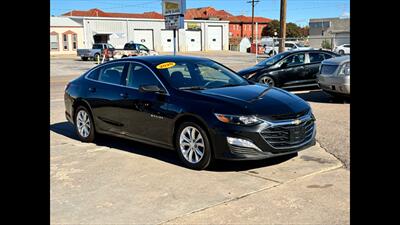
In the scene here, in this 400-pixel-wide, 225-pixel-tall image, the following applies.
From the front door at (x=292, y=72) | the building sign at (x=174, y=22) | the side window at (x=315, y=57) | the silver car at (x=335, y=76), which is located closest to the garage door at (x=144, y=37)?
the building sign at (x=174, y=22)

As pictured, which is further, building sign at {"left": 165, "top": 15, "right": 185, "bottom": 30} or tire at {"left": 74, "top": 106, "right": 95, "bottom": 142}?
building sign at {"left": 165, "top": 15, "right": 185, "bottom": 30}

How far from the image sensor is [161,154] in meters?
6.95

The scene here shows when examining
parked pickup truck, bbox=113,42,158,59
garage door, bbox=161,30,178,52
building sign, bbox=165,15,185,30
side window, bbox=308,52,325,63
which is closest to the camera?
side window, bbox=308,52,325,63

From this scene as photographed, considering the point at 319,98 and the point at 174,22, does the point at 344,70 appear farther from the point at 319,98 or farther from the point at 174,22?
the point at 174,22

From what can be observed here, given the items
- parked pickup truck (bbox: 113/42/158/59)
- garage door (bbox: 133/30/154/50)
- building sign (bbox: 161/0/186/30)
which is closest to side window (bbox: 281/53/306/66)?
building sign (bbox: 161/0/186/30)

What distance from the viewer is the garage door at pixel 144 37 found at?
2542 inches

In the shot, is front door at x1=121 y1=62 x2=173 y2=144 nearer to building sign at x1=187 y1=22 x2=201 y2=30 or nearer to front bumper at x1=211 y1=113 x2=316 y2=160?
front bumper at x1=211 y1=113 x2=316 y2=160

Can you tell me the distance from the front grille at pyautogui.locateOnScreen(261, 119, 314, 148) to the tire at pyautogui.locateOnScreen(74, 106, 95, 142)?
3308mm

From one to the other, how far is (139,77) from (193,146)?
160 centimetres

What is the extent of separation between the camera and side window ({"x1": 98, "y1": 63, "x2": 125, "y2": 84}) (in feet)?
24.0

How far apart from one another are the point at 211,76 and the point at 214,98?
1.16 metres

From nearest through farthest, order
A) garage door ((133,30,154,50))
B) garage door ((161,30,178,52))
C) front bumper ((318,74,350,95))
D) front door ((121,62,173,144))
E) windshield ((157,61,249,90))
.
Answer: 1. front door ((121,62,173,144))
2. windshield ((157,61,249,90))
3. front bumper ((318,74,350,95))
4. garage door ((133,30,154,50))
5. garage door ((161,30,178,52))

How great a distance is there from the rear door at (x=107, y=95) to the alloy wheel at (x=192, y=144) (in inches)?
55.6
